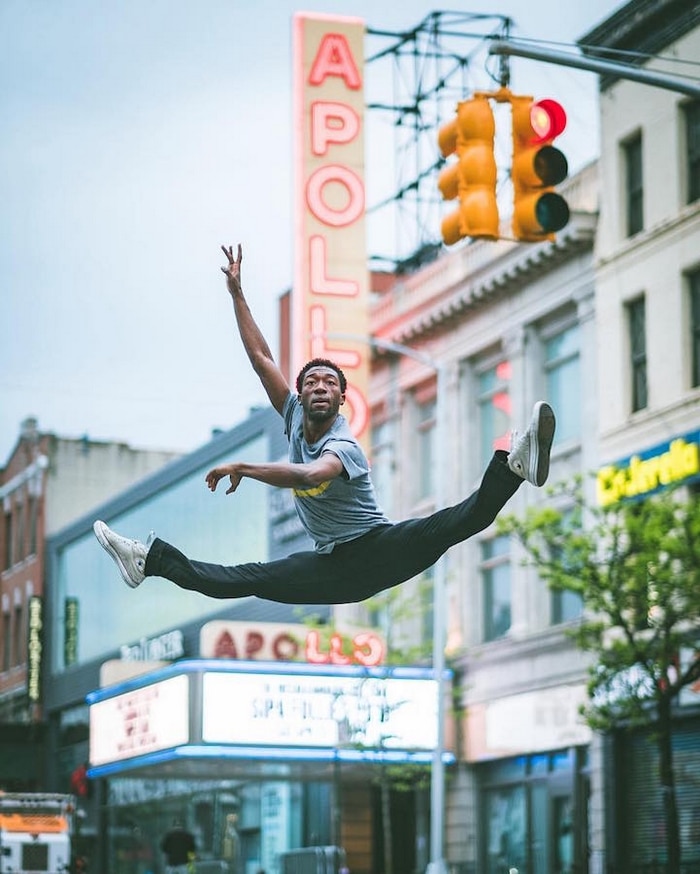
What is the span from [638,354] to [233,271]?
2813 centimetres

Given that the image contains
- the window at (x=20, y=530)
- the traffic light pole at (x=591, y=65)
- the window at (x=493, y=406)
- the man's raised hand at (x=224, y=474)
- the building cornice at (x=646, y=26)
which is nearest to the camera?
the man's raised hand at (x=224, y=474)

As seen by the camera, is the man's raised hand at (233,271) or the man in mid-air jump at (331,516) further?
the man's raised hand at (233,271)

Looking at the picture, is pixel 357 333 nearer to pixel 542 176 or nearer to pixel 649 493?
pixel 649 493

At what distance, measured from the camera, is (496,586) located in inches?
1681

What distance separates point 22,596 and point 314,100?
112 ft

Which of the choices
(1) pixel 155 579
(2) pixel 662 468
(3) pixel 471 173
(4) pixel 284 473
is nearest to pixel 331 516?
(4) pixel 284 473

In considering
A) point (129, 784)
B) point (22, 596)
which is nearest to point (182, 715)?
point (129, 784)

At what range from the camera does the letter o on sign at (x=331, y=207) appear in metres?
42.9

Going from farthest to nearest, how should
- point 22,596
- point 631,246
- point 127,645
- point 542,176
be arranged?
point 22,596
point 127,645
point 631,246
point 542,176

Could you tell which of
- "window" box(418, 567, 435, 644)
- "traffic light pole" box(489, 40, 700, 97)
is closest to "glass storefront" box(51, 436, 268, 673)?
"window" box(418, 567, 435, 644)

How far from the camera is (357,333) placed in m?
42.8

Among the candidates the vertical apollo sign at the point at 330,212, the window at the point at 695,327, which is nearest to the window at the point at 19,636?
the vertical apollo sign at the point at 330,212

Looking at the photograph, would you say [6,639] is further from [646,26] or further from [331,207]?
[646,26]

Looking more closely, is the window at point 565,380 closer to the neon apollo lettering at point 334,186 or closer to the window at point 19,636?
the neon apollo lettering at point 334,186
